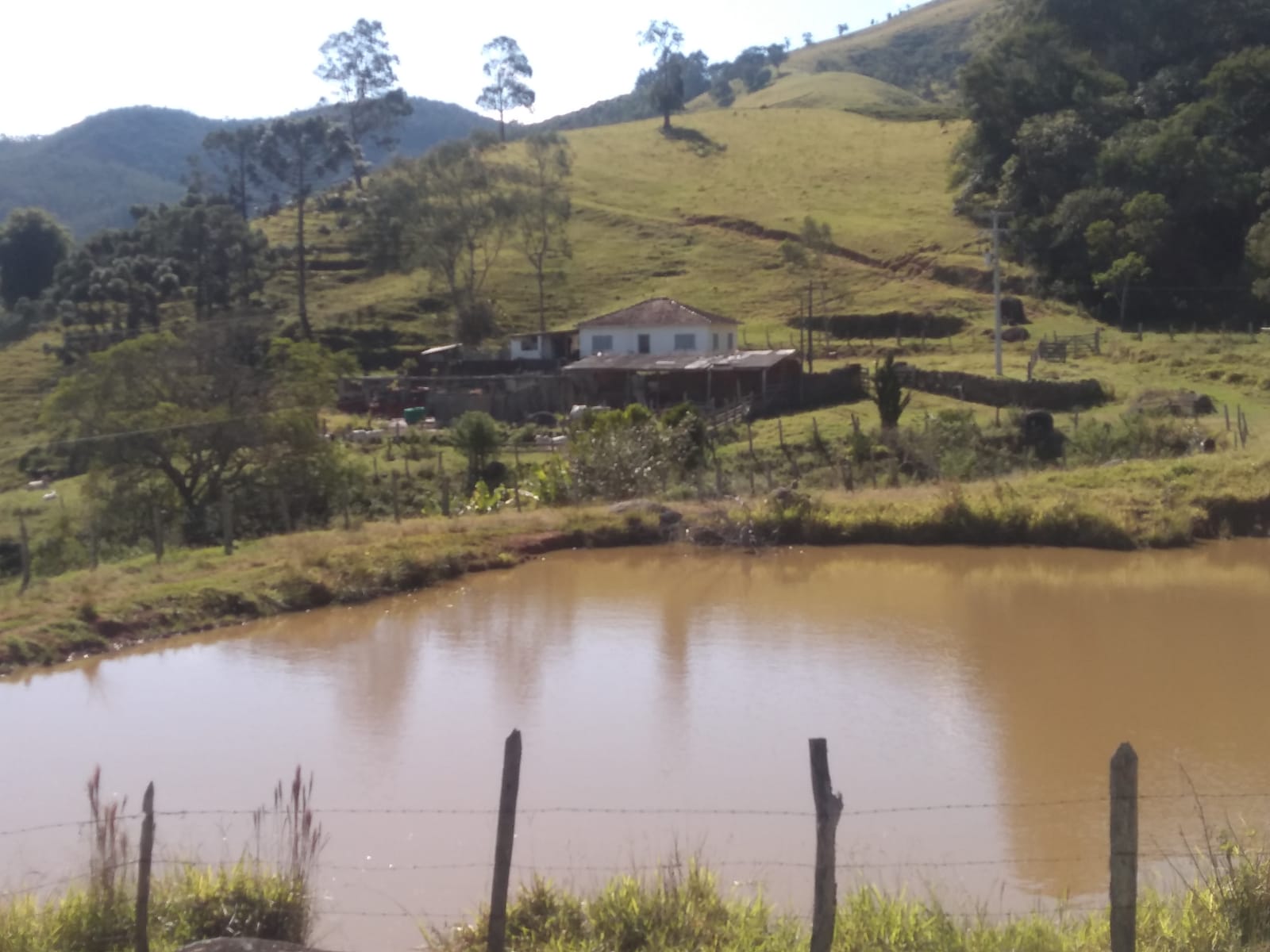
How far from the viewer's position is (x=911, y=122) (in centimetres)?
8462

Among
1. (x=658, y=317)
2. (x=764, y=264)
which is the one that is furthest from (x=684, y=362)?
(x=764, y=264)

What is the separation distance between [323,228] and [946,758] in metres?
63.2

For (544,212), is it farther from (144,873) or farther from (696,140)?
(144,873)

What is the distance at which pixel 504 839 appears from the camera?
229 inches

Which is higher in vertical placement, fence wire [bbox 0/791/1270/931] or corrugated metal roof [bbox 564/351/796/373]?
corrugated metal roof [bbox 564/351/796/373]

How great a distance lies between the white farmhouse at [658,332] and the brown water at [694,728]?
24779 millimetres

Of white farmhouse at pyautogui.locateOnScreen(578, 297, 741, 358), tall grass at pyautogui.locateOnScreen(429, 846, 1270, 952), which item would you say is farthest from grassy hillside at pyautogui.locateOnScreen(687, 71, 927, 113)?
tall grass at pyautogui.locateOnScreen(429, 846, 1270, 952)

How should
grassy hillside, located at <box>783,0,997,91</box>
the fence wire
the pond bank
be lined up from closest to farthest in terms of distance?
the fence wire
the pond bank
grassy hillside, located at <box>783,0,997,91</box>

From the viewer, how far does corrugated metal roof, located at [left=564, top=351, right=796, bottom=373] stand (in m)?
38.3

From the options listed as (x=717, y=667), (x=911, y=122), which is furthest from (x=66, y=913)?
(x=911, y=122)

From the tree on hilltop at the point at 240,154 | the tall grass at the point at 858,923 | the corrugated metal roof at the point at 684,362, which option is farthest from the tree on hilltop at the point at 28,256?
the tall grass at the point at 858,923

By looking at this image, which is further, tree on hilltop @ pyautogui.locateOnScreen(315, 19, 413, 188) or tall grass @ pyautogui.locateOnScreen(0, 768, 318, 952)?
tree on hilltop @ pyautogui.locateOnScreen(315, 19, 413, 188)

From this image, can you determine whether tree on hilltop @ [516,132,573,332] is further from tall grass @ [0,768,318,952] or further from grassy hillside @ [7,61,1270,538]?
tall grass @ [0,768,318,952]

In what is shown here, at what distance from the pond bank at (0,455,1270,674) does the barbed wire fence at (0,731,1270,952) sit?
889 centimetres
